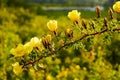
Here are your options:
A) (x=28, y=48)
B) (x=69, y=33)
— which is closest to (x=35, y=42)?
(x=28, y=48)

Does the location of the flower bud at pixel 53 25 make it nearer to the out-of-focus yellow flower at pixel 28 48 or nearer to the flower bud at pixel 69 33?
the flower bud at pixel 69 33

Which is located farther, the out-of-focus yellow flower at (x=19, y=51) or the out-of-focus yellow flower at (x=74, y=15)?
the out-of-focus yellow flower at (x=74, y=15)

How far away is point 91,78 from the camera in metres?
5.07

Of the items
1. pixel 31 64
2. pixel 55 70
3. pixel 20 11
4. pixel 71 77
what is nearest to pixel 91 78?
pixel 71 77

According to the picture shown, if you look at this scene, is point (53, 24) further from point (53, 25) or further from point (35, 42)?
point (35, 42)

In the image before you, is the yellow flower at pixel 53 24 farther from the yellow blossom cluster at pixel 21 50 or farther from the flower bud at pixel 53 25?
the yellow blossom cluster at pixel 21 50

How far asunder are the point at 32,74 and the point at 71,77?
558 millimetres

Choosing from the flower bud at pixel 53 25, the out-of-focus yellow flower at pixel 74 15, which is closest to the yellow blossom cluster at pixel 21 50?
the flower bud at pixel 53 25

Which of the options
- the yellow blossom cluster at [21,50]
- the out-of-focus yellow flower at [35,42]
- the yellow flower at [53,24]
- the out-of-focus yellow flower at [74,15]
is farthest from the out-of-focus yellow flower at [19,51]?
the out-of-focus yellow flower at [74,15]

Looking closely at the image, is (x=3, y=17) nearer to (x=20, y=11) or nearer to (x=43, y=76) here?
(x=20, y=11)

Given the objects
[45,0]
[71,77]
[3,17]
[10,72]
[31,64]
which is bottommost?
[31,64]

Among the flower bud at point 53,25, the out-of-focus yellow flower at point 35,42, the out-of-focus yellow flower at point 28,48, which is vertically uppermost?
the flower bud at point 53,25

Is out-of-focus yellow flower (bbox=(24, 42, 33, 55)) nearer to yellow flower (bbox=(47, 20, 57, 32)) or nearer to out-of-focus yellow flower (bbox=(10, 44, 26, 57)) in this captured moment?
out-of-focus yellow flower (bbox=(10, 44, 26, 57))

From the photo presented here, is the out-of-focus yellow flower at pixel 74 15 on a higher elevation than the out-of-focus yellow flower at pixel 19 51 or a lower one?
higher
